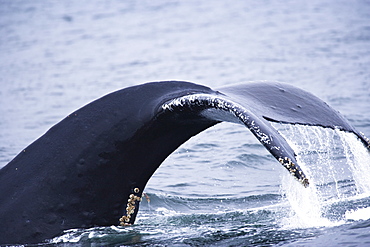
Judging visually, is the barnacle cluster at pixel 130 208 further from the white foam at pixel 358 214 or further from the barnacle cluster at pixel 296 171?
the white foam at pixel 358 214

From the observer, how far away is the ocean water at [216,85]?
4715 mm

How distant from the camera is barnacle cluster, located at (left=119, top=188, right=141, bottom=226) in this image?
419 centimetres

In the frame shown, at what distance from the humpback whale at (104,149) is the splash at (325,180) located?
0.28 metres

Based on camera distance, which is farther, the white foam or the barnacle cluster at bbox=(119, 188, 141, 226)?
the white foam

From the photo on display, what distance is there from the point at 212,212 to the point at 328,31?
15.7 metres

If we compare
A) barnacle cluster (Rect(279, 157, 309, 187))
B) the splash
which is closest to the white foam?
the splash

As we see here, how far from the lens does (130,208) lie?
4254 mm

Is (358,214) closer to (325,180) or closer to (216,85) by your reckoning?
(325,180)

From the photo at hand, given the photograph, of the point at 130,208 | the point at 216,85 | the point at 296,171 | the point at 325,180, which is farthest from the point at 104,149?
the point at 216,85

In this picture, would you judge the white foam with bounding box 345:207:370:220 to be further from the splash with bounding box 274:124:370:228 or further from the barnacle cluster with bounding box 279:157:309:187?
the barnacle cluster with bounding box 279:157:309:187

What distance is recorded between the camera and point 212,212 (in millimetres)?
5824

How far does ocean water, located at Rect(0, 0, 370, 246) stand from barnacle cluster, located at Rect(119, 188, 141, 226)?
70 mm

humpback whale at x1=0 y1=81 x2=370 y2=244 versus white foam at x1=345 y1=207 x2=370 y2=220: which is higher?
humpback whale at x1=0 y1=81 x2=370 y2=244

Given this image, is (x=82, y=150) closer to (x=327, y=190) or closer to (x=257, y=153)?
(x=327, y=190)
